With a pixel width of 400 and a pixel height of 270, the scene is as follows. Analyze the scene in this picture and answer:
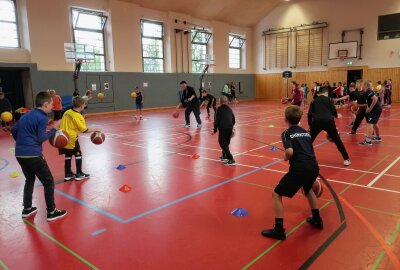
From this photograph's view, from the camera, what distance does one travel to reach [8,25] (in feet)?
56.6

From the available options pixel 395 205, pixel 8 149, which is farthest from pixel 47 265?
pixel 8 149

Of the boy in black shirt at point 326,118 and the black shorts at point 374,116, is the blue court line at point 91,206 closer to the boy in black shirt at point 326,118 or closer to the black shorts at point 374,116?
the boy in black shirt at point 326,118

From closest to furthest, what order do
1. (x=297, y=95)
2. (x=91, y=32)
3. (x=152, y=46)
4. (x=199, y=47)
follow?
1. (x=297, y=95)
2. (x=91, y=32)
3. (x=152, y=46)
4. (x=199, y=47)

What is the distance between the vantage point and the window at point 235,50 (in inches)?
1244

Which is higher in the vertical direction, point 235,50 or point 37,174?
point 235,50

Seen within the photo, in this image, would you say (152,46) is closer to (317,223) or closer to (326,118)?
(326,118)

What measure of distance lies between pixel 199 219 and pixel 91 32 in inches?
761

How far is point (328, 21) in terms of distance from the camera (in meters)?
27.7

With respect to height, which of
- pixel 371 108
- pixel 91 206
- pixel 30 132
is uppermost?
pixel 30 132

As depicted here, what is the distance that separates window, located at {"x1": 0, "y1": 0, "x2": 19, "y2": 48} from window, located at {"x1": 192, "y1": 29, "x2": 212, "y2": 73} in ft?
44.0

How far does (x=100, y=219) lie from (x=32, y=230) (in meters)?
0.87

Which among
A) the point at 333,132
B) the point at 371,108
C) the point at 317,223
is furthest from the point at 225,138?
the point at 371,108

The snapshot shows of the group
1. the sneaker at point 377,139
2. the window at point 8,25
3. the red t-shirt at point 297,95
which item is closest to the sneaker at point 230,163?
the sneaker at point 377,139

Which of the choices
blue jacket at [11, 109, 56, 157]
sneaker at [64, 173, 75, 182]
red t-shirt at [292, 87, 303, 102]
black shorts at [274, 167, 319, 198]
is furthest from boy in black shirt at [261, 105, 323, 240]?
red t-shirt at [292, 87, 303, 102]
